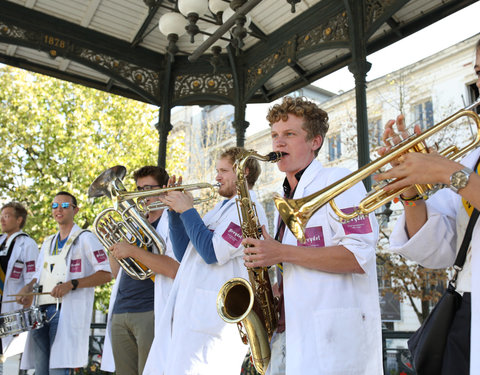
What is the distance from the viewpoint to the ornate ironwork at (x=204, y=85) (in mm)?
7820

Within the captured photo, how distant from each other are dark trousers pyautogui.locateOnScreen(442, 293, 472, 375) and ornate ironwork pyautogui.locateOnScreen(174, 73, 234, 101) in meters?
6.28

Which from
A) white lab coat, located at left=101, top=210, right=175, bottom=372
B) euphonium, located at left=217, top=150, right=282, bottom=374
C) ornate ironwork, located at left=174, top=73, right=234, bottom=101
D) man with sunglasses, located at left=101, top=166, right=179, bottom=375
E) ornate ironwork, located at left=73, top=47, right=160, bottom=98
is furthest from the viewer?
ornate ironwork, located at left=174, top=73, right=234, bottom=101

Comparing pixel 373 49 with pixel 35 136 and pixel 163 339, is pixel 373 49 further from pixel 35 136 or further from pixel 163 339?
pixel 35 136

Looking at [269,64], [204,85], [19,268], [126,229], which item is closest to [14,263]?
[19,268]

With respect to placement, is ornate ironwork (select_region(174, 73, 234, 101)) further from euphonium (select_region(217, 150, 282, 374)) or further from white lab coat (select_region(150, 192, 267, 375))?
euphonium (select_region(217, 150, 282, 374))

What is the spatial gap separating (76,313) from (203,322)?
8.24 feet

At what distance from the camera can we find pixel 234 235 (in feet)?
10.4

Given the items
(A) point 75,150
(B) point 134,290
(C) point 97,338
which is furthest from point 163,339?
(A) point 75,150

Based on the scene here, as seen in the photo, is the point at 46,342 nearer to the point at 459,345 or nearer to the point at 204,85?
the point at 459,345

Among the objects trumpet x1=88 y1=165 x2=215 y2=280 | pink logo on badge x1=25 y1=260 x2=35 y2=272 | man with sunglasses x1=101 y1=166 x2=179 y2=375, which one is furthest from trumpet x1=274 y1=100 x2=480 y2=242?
pink logo on badge x1=25 y1=260 x2=35 y2=272

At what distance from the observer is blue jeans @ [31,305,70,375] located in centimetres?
491

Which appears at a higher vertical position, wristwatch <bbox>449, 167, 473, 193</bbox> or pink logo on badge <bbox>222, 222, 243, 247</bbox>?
wristwatch <bbox>449, 167, 473, 193</bbox>

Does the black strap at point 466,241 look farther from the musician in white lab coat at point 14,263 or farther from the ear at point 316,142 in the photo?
the musician in white lab coat at point 14,263

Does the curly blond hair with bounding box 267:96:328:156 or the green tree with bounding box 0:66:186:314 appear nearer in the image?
the curly blond hair with bounding box 267:96:328:156
